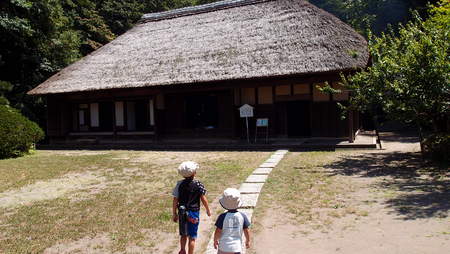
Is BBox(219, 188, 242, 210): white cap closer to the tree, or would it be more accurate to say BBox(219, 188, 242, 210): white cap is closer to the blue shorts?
the blue shorts

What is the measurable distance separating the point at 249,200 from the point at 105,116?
54.8ft

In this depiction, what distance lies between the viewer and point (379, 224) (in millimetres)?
4863

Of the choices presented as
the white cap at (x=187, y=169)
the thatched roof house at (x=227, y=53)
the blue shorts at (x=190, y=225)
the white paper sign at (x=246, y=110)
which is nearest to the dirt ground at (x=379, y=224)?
the blue shorts at (x=190, y=225)

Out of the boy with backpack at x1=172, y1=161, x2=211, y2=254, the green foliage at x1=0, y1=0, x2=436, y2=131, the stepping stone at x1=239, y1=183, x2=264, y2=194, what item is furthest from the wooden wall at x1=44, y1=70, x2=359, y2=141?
the boy with backpack at x1=172, y1=161, x2=211, y2=254

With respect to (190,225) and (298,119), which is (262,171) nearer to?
(190,225)

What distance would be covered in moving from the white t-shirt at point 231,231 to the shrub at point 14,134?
12.8 m

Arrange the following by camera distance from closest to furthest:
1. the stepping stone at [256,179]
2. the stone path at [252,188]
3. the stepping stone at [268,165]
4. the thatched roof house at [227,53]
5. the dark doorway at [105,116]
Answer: the stone path at [252,188] < the stepping stone at [256,179] < the stepping stone at [268,165] < the thatched roof house at [227,53] < the dark doorway at [105,116]

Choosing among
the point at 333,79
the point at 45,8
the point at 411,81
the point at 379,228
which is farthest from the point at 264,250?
the point at 45,8

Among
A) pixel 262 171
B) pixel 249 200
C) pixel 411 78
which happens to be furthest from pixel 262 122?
pixel 249 200

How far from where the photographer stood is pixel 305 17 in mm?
16734

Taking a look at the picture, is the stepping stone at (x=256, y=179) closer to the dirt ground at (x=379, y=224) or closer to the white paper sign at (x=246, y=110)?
the dirt ground at (x=379, y=224)

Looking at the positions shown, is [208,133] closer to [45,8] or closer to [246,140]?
[246,140]

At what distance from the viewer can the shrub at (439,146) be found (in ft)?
30.5

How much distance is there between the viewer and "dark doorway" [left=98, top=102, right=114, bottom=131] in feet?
67.2
